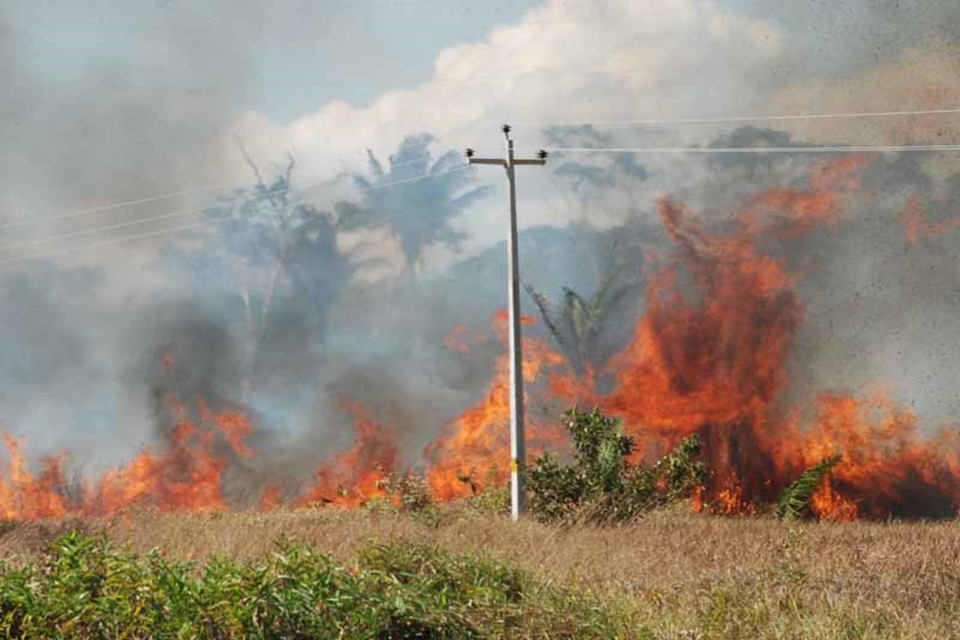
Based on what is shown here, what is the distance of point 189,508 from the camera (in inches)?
877

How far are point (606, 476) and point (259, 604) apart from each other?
13757mm

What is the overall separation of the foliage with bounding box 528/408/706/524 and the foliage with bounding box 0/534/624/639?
12002 millimetres

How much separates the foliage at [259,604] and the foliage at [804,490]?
13.9 m

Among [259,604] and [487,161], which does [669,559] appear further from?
[487,161]

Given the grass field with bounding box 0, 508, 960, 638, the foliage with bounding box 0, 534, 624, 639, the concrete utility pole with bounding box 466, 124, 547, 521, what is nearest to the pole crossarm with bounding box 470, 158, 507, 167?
the concrete utility pole with bounding box 466, 124, 547, 521

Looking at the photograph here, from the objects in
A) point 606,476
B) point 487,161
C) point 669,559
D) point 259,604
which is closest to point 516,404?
point 606,476

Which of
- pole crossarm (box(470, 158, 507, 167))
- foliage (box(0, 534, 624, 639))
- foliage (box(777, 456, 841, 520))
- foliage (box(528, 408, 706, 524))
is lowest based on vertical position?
foliage (box(777, 456, 841, 520))

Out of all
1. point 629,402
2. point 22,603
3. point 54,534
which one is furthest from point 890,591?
point 629,402

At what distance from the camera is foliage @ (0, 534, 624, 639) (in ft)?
22.6

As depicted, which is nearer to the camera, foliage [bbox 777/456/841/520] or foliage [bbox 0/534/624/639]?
foliage [bbox 0/534/624/639]

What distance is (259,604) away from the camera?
22.6 feet

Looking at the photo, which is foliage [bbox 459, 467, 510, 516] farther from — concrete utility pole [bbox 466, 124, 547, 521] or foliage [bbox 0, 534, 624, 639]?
foliage [bbox 0, 534, 624, 639]

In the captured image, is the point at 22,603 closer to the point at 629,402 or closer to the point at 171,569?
the point at 171,569

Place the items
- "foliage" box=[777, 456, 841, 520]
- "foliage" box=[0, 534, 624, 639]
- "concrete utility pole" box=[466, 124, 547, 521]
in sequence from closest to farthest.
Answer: "foliage" box=[0, 534, 624, 639] → "concrete utility pole" box=[466, 124, 547, 521] → "foliage" box=[777, 456, 841, 520]
